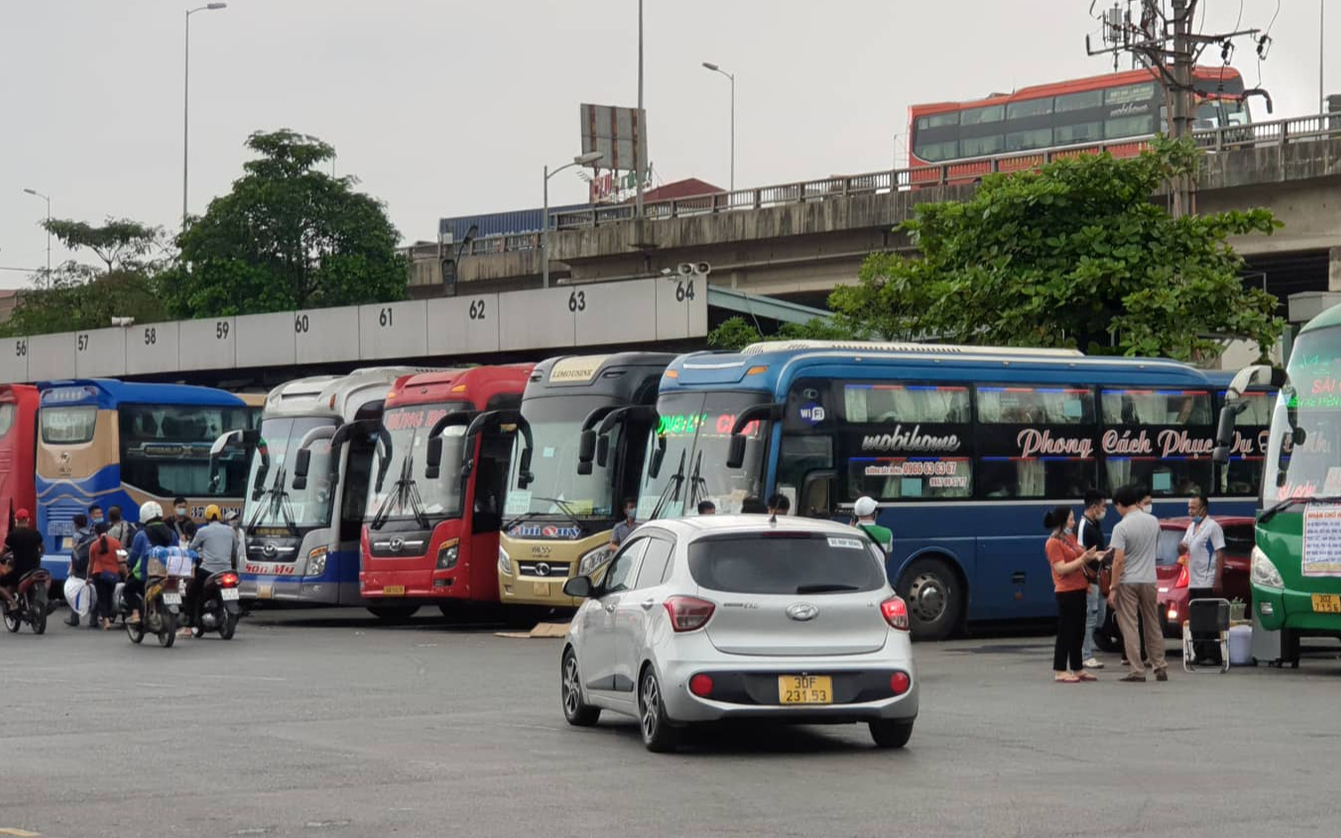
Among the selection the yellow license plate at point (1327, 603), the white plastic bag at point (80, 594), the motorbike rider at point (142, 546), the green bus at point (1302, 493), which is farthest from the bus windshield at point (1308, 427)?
the white plastic bag at point (80, 594)

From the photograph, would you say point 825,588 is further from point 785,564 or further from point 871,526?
point 871,526

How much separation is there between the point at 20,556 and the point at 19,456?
8.56 m

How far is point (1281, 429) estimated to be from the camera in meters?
21.0

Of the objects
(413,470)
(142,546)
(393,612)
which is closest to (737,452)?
(413,470)

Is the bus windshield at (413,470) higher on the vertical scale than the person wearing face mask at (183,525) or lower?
higher

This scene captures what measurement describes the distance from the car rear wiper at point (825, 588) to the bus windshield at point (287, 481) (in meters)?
20.0

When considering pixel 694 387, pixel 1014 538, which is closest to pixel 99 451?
pixel 694 387

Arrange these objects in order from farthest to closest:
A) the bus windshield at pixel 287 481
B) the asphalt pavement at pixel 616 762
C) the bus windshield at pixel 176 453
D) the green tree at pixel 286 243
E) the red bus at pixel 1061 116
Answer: the green tree at pixel 286 243, the red bus at pixel 1061 116, the bus windshield at pixel 176 453, the bus windshield at pixel 287 481, the asphalt pavement at pixel 616 762

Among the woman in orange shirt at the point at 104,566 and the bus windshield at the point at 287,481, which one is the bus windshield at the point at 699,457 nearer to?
the bus windshield at the point at 287,481

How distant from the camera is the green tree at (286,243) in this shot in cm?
7112

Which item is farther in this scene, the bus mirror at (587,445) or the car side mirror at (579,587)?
the bus mirror at (587,445)

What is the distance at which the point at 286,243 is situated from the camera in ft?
238

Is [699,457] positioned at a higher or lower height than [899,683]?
higher

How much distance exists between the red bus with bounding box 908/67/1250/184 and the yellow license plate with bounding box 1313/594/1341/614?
30907 millimetres
